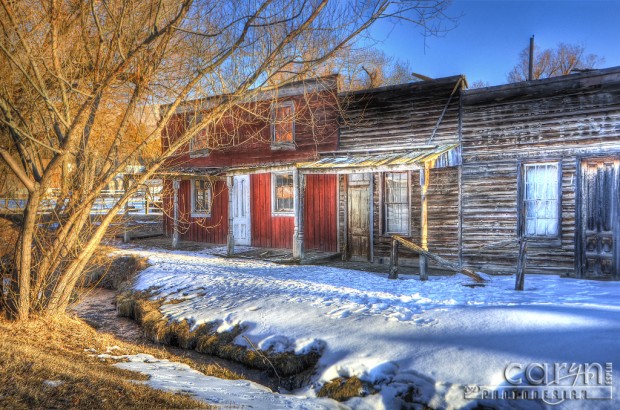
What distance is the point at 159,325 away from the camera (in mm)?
7773

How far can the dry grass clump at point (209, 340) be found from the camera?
19.8 feet

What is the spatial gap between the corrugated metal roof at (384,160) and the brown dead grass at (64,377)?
646 centimetres

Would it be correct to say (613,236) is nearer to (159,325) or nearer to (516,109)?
(516,109)

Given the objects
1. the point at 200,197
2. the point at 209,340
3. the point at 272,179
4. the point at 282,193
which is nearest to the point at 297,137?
the point at 272,179

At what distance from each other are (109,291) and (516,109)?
11.3 meters

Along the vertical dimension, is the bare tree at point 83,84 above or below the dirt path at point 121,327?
above

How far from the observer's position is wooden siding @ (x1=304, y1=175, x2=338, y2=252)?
13.9 meters

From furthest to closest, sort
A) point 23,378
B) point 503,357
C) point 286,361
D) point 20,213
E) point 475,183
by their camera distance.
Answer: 1. point 475,183
2. point 20,213
3. point 286,361
4. point 503,357
5. point 23,378

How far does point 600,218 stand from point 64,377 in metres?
10.6

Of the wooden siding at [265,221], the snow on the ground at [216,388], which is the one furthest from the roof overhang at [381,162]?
the snow on the ground at [216,388]

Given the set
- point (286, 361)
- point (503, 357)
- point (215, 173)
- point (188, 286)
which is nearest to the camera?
point (503, 357)

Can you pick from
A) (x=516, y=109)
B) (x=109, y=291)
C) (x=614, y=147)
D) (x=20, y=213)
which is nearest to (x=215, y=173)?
(x=109, y=291)

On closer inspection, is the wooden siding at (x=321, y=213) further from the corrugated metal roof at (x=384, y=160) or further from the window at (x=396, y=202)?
the window at (x=396, y=202)

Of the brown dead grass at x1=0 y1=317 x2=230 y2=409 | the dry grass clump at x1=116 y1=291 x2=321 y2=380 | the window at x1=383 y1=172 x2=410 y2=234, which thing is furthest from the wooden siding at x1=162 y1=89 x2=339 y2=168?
the brown dead grass at x1=0 y1=317 x2=230 y2=409
